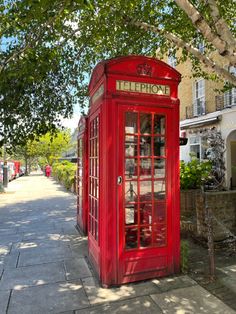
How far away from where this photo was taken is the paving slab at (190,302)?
3.21m

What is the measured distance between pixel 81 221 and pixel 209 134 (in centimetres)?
→ 1034

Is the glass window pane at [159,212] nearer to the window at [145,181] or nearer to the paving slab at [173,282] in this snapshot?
the window at [145,181]

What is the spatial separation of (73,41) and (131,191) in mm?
4897

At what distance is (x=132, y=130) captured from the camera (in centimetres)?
399

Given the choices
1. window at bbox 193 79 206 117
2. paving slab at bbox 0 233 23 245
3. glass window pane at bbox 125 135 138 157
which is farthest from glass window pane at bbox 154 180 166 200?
window at bbox 193 79 206 117

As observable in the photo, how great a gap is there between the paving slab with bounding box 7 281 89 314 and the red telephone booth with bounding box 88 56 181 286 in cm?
44

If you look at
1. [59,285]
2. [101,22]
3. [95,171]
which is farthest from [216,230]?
[101,22]

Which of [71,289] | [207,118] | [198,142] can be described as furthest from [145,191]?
[198,142]

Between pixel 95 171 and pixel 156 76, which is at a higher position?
pixel 156 76

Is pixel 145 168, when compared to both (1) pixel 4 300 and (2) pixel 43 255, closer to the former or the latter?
(1) pixel 4 300

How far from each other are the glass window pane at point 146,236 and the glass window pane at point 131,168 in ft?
2.70

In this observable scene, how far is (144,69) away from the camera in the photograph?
4.03m

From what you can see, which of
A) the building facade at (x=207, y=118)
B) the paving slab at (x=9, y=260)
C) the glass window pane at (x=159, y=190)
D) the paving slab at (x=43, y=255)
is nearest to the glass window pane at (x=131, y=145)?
the glass window pane at (x=159, y=190)

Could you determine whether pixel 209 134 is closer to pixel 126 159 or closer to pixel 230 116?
pixel 230 116
